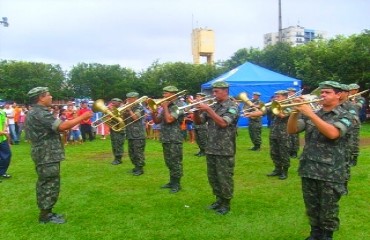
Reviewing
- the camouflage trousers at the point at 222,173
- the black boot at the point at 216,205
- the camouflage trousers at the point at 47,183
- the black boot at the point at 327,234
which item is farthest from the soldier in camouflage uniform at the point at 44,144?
the black boot at the point at 327,234

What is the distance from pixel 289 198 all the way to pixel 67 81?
2959 cm

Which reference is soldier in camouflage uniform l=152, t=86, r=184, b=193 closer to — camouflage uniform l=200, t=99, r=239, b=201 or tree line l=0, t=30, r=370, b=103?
camouflage uniform l=200, t=99, r=239, b=201

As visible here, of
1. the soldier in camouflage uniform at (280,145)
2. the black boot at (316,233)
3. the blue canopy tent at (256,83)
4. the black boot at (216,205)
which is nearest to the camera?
the black boot at (316,233)

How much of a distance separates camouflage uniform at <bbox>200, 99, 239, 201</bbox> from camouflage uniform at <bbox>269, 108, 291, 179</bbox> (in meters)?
2.81

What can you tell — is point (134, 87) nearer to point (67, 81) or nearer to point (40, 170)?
point (67, 81)

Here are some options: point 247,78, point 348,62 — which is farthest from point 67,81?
point 348,62

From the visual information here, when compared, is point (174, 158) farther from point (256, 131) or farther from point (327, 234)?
point (256, 131)

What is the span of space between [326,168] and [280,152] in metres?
4.26

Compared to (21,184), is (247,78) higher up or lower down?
higher up

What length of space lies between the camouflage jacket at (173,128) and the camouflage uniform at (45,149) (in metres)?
2.48

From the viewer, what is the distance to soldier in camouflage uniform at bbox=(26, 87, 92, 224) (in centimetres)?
561

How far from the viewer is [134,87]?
32.5m

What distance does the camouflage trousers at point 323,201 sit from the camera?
4.59m

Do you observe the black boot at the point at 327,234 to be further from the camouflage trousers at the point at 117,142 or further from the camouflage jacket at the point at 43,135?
the camouflage trousers at the point at 117,142
